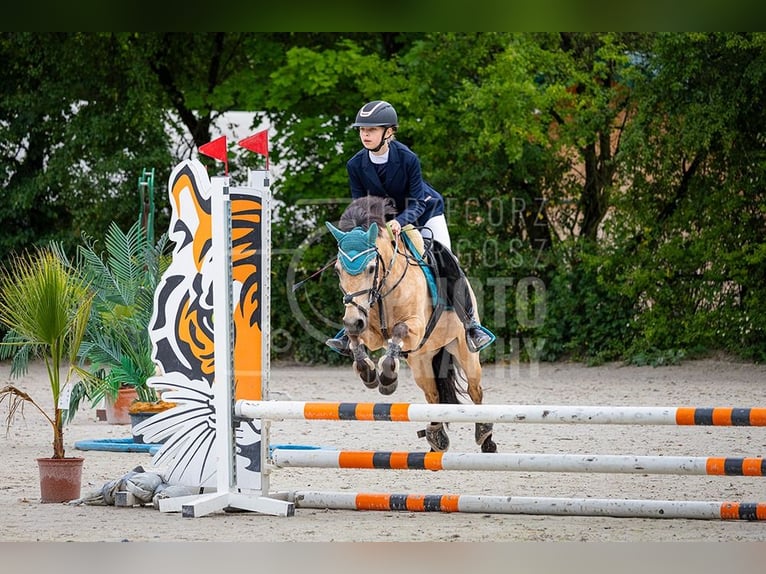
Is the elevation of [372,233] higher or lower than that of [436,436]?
higher

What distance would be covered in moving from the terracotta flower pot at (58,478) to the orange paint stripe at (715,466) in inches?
117

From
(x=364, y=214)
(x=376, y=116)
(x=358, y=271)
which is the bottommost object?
(x=358, y=271)

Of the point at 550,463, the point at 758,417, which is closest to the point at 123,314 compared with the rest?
the point at 550,463

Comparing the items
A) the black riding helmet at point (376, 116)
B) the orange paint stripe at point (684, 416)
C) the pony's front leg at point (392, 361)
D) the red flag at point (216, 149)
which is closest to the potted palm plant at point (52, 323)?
the red flag at point (216, 149)

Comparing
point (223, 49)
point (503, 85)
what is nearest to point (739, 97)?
point (503, 85)

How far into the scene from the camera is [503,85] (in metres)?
11.8

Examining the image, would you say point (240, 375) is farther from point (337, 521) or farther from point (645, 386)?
point (645, 386)

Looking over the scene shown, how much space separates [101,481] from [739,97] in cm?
779

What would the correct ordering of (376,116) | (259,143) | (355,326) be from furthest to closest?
1. (376,116)
2. (259,143)
3. (355,326)

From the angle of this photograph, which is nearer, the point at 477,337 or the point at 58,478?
the point at 58,478

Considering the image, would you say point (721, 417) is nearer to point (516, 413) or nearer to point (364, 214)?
point (516, 413)

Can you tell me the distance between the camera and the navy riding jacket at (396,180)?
5477 millimetres

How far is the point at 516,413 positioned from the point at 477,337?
152 centimetres

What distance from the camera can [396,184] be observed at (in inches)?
217
